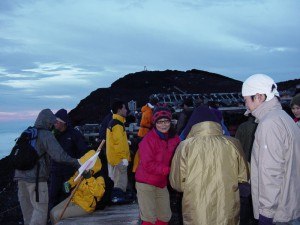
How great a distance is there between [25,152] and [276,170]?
12.7 feet

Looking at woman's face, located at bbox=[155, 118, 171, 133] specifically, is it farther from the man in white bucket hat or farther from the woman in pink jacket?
the man in white bucket hat

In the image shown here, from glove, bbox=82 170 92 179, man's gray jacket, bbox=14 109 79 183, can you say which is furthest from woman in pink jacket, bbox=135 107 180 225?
man's gray jacket, bbox=14 109 79 183

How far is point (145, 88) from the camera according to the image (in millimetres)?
39531

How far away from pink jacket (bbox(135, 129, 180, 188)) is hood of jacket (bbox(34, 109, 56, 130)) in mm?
1666

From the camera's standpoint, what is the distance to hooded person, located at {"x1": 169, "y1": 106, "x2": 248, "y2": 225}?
402 cm

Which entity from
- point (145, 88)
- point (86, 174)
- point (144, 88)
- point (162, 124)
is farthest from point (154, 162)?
point (144, 88)

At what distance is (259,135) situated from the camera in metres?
3.53

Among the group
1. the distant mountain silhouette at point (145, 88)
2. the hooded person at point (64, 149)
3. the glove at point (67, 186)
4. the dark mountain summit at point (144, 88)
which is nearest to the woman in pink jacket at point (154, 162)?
the glove at point (67, 186)

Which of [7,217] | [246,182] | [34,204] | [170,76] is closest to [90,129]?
[7,217]

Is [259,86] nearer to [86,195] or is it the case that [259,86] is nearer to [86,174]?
[86,174]

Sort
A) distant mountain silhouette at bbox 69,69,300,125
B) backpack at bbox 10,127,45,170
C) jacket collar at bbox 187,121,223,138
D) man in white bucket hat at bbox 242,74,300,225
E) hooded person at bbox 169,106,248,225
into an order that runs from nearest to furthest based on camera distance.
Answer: man in white bucket hat at bbox 242,74,300,225 → hooded person at bbox 169,106,248,225 → jacket collar at bbox 187,121,223,138 → backpack at bbox 10,127,45,170 → distant mountain silhouette at bbox 69,69,300,125

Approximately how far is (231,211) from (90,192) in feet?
9.27

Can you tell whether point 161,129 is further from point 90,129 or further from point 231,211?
point 90,129

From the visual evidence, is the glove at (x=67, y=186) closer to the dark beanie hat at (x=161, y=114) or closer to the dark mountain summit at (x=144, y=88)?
the dark beanie hat at (x=161, y=114)
